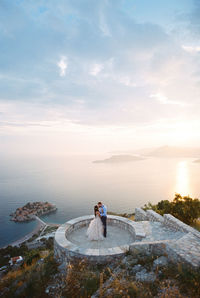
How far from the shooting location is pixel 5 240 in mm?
52188

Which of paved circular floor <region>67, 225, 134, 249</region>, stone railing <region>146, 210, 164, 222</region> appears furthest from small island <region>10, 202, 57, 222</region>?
stone railing <region>146, 210, 164, 222</region>

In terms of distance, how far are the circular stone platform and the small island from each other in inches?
2704

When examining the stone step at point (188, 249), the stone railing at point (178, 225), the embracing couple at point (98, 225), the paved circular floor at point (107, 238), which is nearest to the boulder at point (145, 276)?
the stone step at point (188, 249)

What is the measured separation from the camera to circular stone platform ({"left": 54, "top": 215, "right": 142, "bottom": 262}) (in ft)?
20.3

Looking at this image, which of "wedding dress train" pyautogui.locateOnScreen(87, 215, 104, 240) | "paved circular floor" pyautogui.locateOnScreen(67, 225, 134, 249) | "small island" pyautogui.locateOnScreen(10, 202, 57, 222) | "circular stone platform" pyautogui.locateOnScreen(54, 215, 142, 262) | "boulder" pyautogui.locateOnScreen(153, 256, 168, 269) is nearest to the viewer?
"boulder" pyautogui.locateOnScreen(153, 256, 168, 269)

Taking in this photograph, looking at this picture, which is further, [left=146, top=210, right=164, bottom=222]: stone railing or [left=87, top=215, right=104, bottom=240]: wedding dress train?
[left=146, top=210, right=164, bottom=222]: stone railing

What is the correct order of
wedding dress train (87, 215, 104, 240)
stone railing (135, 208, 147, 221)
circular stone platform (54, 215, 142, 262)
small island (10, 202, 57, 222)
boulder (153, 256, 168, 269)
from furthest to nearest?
small island (10, 202, 57, 222), stone railing (135, 208, 147, 221), wedding dress train (87, 215, 104, 240), circular stone platform (54, 215, 142, 262), boulder (153, 256, 168, 269)

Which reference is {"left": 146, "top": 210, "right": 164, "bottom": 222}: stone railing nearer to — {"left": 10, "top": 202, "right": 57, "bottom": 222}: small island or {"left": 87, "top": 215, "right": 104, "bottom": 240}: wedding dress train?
{"left": 87, "top": 215, "right": 104, "bottom": 240}: wedding dress train

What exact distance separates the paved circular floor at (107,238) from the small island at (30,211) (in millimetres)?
68925

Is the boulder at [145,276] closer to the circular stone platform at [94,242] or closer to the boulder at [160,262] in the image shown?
the boulder at [160,262]

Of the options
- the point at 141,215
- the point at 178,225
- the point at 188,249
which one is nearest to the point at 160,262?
the point at 188,249

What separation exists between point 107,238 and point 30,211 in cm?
7401

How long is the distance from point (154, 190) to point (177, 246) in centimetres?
10014

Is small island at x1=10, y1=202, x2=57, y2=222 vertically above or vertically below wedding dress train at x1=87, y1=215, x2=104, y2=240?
below
